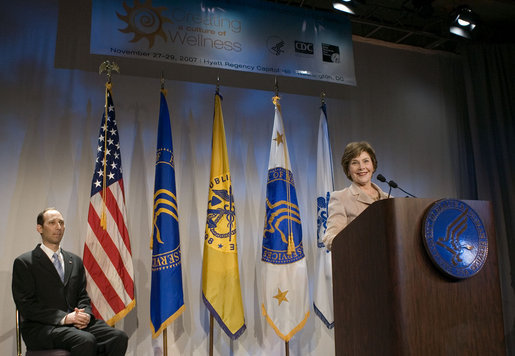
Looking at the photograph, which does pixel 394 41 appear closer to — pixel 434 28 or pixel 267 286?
pixel 434 28

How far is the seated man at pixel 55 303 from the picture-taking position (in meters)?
2.82

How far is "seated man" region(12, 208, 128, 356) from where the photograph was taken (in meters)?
2.82

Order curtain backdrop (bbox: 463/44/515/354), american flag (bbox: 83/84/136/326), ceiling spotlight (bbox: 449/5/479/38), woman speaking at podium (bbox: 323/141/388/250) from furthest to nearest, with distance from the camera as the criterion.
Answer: curtain backdrop (bbox: 463/44/515/354), ceiling spotlight (bbox: 449/5/479/38), american flag (bbox: 83/84/136/326), woman speaking at podium (bbox: 323/141/388/250)

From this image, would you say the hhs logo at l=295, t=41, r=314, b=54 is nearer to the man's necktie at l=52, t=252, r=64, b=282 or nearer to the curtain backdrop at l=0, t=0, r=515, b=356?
the curtain backdrop at l=0, t=0, r=515, b=356

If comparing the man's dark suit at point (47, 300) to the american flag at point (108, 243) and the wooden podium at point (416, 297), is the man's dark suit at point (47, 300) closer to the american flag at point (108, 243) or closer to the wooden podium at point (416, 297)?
the american flag at point (108, 243)

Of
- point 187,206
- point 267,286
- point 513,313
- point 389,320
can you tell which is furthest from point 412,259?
point 513,313

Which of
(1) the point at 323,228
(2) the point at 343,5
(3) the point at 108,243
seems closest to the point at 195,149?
(3) the point at 108,243

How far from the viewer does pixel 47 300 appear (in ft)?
9.75

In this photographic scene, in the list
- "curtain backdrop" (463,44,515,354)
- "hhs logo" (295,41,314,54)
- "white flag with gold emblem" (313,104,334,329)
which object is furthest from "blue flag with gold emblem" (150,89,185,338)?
"curtain backdrop" (463,44,515,354)

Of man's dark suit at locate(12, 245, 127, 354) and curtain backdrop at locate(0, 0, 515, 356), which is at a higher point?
curtain backdrop at locate(0, 0, 515, 356)

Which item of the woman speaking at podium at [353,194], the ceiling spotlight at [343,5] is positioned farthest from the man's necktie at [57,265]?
the ceiling spotlight at [343,5]

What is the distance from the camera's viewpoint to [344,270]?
1875mm

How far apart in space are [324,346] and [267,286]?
3.34ft

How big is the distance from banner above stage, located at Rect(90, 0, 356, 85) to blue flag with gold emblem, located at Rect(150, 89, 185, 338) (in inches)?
32.5
